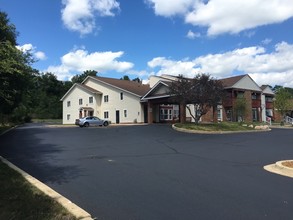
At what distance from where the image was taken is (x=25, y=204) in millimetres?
6496

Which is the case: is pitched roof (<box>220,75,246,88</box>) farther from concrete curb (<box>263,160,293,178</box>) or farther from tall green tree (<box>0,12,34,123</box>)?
concrete curb (<box>263,160,293,178</box>)

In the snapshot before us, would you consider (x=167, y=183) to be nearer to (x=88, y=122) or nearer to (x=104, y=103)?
(x=88, y=122)

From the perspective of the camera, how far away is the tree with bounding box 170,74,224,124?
102 ft

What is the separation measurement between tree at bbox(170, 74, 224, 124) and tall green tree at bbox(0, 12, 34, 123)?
13.7m

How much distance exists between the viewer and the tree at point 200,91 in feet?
102

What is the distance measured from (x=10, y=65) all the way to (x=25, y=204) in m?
4.56

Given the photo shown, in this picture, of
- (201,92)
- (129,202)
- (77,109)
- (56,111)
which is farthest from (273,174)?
(56,111)

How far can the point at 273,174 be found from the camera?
9961 mm

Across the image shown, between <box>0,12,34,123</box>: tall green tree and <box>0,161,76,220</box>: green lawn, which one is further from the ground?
<box>0,12,34,123</box>: tall green tree

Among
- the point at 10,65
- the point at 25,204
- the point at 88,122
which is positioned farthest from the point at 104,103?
the point at 25,204

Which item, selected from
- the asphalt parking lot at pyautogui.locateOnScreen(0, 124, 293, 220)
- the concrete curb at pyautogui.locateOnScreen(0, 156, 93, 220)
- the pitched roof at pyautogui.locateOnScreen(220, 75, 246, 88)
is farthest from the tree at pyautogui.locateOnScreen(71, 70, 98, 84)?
the concrete curb at pyautogui.locateOnScreen(0, 156, 93, 220)

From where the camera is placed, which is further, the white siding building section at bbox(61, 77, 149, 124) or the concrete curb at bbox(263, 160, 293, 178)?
the white siding building section at bbox(61, 77, 149, 124)

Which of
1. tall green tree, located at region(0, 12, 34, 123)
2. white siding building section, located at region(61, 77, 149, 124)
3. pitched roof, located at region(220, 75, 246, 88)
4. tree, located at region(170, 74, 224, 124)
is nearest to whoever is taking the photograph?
tall green tree, located at region(0, 12, 34, 123)

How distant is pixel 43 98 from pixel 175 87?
72.3 meters
